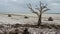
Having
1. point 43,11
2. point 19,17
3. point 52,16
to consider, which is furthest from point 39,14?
point 19,17

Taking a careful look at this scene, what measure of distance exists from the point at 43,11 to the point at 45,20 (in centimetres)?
93

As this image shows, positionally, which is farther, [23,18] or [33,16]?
[23,18]

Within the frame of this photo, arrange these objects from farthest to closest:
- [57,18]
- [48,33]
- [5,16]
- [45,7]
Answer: [5,16]
[57,18]
[45,7]
[48,33]

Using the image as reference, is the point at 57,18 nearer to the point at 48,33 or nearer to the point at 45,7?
the point at 45,7

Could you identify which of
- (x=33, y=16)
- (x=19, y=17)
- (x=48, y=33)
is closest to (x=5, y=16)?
(x=19, y=17)

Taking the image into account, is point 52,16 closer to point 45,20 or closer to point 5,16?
point 45,20

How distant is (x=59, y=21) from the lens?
1473cm

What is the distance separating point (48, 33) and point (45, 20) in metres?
5.00

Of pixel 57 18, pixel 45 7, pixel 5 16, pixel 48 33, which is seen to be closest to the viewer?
pixel 48 33

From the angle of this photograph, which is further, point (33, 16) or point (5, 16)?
point (5, 16)

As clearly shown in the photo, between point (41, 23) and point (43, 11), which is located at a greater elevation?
point (43, 11)

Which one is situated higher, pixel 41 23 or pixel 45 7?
pixel 45 7

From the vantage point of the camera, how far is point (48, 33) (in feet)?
32.0

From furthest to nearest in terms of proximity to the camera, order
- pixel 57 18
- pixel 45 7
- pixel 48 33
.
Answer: pixel 57 18
pixel 45 7
pixel 48 33
